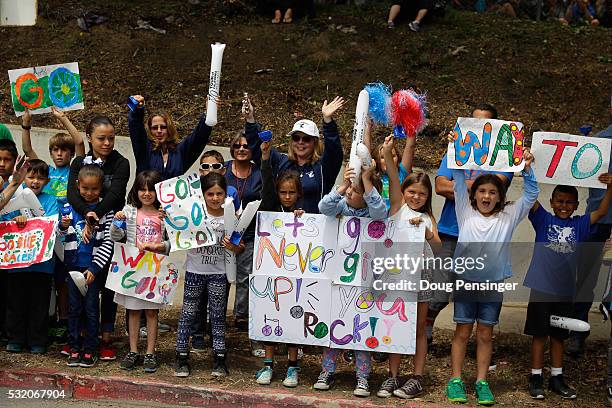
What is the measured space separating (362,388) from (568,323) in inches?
63.9

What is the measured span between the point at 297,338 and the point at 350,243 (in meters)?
0.83

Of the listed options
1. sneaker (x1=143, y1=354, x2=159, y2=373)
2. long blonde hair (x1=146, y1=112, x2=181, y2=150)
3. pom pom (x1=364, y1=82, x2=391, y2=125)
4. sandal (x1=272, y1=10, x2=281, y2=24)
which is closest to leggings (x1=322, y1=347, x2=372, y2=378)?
sneaker (x1=143, y1=354, x2=159, y2=373)

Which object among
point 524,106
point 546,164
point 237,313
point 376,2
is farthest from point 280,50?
point 546,164

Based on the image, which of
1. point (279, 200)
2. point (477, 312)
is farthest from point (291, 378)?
point (477, 312)

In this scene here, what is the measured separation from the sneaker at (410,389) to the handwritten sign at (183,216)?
1766mm

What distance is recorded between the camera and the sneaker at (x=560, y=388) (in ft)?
25.7

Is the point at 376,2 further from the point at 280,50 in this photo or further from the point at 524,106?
the point at 524,106

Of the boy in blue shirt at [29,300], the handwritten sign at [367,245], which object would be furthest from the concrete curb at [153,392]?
the handwritten sign at [367,245]

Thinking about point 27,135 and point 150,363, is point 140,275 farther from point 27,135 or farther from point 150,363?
point 27,135

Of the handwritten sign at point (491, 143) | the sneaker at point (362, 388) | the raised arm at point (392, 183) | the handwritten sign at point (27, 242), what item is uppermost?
the handwritten sign at point (491, 143)

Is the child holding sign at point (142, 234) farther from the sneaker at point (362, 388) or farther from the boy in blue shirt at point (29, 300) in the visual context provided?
the sneaker at point (362, 388)

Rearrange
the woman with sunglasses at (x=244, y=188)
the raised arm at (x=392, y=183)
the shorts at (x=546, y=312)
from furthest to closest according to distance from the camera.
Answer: the woman with sunglasses at (x=244, y=188) < the shorts at (x=546, y=312) < the raised arm at (x=392, y=183)

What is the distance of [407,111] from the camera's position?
26.1ft

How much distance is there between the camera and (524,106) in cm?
1241
